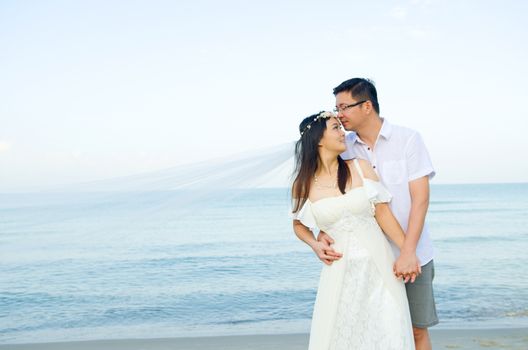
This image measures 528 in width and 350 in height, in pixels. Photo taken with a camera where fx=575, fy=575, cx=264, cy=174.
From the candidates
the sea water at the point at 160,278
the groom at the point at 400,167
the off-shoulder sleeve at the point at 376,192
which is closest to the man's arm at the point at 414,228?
the groom at the point at 400,167

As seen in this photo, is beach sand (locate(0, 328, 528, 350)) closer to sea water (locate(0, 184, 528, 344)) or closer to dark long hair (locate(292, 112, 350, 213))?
sea water (locate(0, 184, 528, 344))

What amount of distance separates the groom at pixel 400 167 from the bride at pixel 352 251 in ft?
0.31

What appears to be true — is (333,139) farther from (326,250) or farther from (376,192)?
(326,250)

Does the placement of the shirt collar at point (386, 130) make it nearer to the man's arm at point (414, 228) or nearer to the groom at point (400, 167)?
the groom at point (400, 167)

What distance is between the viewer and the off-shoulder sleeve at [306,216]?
3174 millimetres

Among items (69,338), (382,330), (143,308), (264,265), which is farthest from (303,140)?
(264,265)

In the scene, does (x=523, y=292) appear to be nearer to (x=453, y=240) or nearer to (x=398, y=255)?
(x=398, y=255)

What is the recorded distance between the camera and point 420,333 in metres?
3.50

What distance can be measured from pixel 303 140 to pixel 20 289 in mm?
9871

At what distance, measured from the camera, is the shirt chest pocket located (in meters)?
3.27

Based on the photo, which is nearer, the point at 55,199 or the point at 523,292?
the point at 55,199

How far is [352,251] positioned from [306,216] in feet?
1.05

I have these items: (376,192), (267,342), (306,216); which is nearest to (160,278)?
(267,342)

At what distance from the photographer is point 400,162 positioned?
10.7 ft
